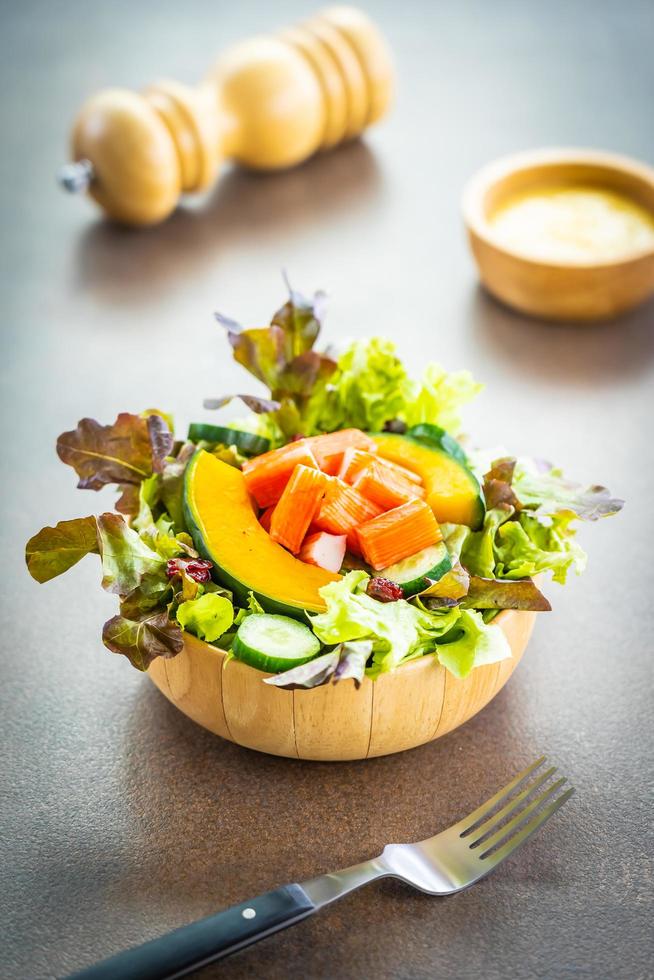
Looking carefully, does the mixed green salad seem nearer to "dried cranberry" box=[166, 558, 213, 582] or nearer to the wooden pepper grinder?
"dried cranberry" box=[166, 558, 213, 582]

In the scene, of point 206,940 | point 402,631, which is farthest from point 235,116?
point 206,940

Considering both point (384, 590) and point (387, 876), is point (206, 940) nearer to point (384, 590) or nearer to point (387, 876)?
point (387, 876)

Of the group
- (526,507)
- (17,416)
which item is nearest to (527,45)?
(17,416)

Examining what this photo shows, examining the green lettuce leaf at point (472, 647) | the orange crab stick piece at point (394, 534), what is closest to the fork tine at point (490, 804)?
the green lettuce leaf at point (472, 647)

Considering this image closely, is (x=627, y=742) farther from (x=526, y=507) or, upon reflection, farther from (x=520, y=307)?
(x=520, y=307)

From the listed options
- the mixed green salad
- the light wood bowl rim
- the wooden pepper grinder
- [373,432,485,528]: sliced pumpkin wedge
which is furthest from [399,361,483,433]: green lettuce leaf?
the wooden pepper grinder

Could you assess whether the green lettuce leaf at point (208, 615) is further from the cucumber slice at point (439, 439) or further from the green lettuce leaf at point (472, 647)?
the cucumber slice at point (439, 439)
